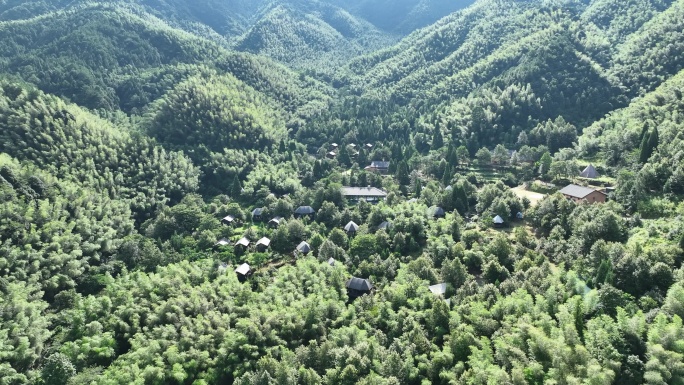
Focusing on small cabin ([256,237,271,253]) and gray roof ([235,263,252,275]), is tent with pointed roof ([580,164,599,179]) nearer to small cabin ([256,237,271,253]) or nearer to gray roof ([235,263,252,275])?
small cabin ([256,237,271,253])

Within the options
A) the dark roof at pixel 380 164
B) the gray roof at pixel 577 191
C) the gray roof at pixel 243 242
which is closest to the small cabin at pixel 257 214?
the gray roof at pixel 243 242

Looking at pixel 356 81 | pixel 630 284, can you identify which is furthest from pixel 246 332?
pixel 356 81

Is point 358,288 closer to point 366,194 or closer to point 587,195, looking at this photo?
point 587,195

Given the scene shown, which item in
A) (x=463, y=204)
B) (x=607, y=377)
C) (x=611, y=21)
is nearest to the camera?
(x=607, y=377)

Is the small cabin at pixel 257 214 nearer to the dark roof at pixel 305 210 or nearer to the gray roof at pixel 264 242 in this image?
the dark roof at pixel 305 210

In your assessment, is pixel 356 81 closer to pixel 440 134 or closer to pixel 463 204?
pixel 440 134

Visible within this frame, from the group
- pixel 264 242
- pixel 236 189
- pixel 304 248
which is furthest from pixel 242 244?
pixel 236 189

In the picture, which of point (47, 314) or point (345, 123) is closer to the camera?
point (47, 314)

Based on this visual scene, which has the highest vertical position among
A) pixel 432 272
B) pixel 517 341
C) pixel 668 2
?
pixel 668 2

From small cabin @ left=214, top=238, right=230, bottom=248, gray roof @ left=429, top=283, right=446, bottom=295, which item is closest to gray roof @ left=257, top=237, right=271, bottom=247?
small cabin @ left=214, top=238, right=230, bottom=248
